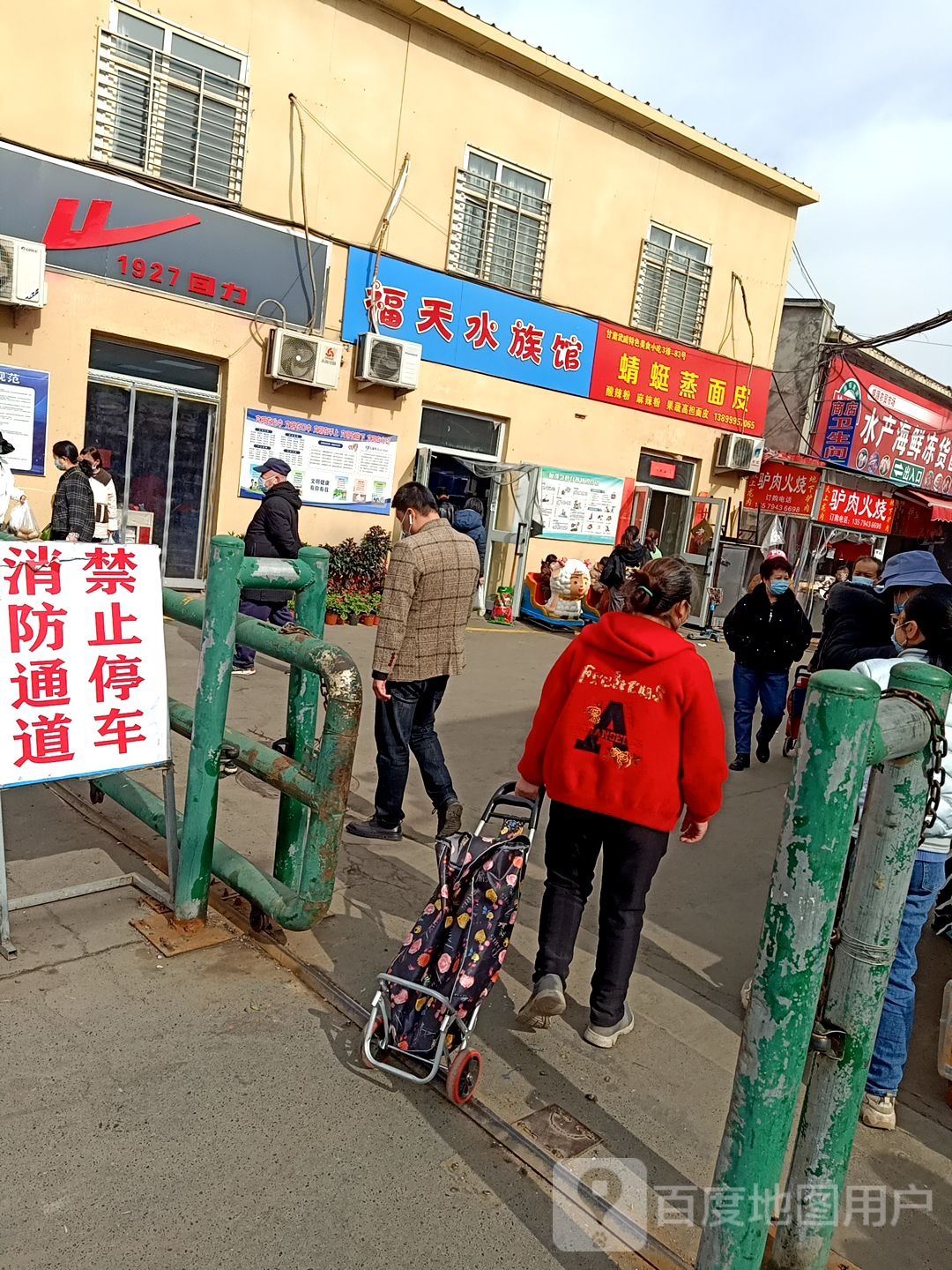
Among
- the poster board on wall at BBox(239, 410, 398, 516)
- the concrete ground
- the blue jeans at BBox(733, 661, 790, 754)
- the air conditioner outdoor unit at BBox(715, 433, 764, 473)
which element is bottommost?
the concrete ground

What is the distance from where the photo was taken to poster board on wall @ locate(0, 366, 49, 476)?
8922mm

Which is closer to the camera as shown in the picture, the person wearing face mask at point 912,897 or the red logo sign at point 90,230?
the person wearing face mask at point 912,897

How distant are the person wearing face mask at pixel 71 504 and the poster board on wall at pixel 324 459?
298cm

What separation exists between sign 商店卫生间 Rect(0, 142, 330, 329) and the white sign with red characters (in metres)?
7.15

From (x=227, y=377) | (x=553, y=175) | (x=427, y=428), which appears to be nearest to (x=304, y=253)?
(x=227, y=377)

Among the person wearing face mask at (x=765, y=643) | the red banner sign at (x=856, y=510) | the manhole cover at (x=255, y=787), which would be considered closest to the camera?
the manhole cover at (x=255, y=787)

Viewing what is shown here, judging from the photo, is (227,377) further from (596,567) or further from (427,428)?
(596,567)

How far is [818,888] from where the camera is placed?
176cm

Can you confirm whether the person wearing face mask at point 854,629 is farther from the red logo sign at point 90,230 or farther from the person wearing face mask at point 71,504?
the red logo sign at point 90,230

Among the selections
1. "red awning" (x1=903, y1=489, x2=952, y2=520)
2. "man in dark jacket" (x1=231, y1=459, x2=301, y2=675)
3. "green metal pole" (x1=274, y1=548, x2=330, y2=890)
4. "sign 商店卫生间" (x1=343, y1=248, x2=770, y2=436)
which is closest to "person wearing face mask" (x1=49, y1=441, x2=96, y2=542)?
"man in dark jacket" (x1=231, y1=459, x2=301, y2=675)

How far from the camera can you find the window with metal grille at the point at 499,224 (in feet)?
38.6

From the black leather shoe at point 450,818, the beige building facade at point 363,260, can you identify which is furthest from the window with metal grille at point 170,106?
the black leather shoe at point 450,818

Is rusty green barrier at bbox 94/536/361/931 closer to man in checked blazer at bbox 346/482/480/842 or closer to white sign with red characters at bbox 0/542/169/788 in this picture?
white sign with red characters at bbox 0/542/169/788

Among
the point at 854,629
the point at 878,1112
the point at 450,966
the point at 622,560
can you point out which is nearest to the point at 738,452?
the point at 622,560
